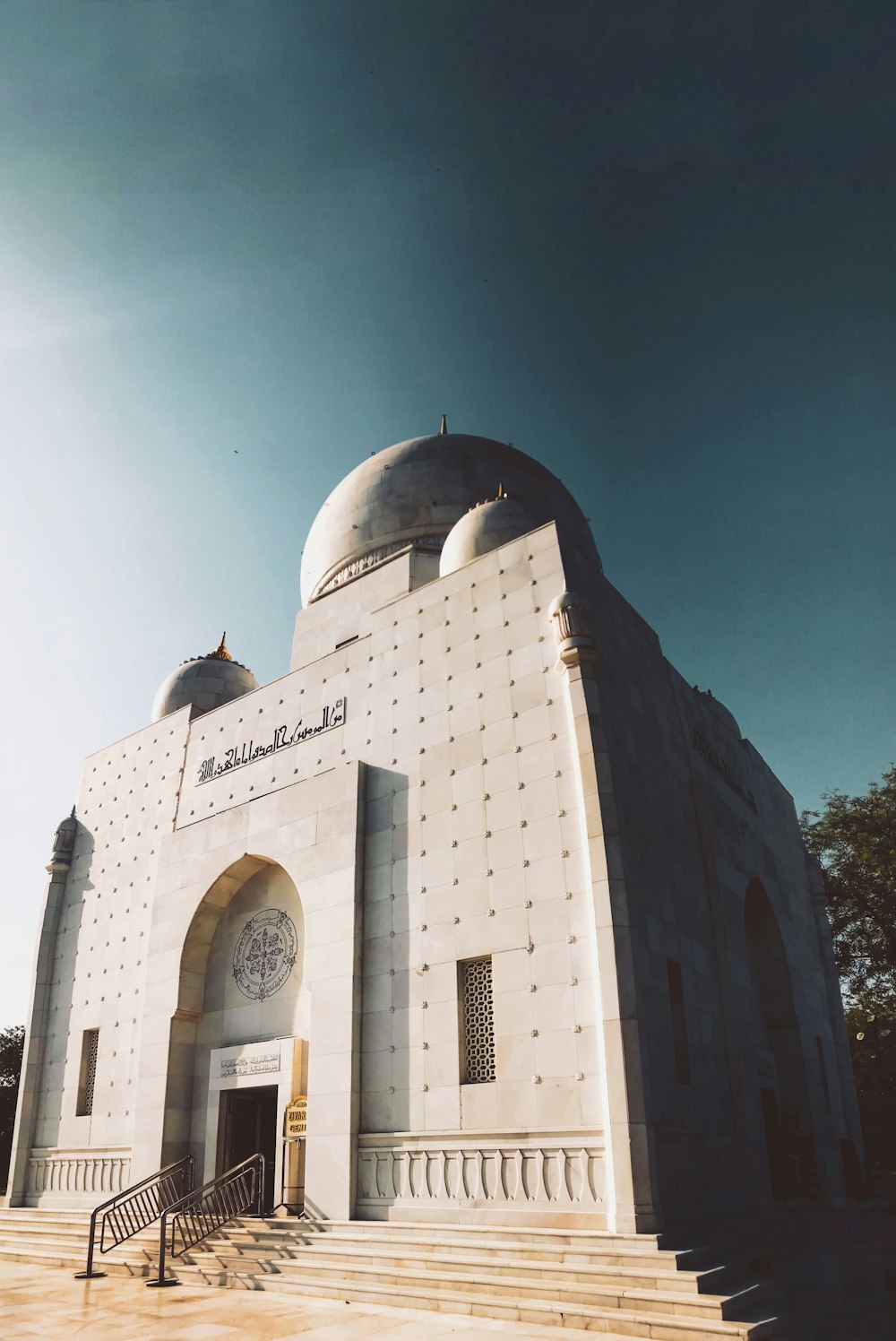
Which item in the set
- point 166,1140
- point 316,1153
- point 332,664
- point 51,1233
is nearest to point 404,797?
point 332,664

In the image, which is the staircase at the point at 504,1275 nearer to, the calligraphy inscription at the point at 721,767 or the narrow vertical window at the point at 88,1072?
the narrow vertical window at the point at 88,1072

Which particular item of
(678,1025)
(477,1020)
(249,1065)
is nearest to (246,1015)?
(249,1065)

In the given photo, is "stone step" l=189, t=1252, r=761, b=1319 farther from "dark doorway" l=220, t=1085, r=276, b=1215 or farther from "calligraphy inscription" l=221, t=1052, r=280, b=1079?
"dark doorway" l=220, t=1085, r=276, b=1215

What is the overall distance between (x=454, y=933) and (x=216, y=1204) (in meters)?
5.58

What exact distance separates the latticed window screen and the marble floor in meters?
3.18

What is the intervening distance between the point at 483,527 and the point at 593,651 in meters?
4.61

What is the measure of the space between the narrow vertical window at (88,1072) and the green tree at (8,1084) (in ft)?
58.5

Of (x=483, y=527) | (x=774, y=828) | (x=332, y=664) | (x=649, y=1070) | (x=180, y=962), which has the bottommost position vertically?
(x=649, y=1070)

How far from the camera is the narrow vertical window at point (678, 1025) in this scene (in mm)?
12125

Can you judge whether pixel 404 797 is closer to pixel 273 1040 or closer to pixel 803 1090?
pixel 273 1040

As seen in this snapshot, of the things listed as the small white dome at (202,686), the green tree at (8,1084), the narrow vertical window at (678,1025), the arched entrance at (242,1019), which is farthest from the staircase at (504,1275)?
the green tree at (8,1084)

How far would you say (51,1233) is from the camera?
15164mm

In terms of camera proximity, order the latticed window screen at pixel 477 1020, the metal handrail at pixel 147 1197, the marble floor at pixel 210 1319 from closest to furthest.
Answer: the marble floor at pixel 210 1319 → the latticed window screen at pixel 477 1020 → the metal handrail at pixel 147 1197

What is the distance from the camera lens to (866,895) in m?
28.3
